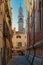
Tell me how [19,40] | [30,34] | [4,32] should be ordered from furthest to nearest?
[19,40]
[30,34]
[4,32]

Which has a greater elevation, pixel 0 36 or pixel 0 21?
pixel 0 21

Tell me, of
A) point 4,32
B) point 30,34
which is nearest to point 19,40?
point 30,34

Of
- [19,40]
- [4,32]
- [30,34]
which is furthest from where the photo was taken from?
[19,40]

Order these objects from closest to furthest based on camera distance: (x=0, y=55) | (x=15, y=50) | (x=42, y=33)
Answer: (x=42, y=33), (x=0, y=55), (x=15, y=50)

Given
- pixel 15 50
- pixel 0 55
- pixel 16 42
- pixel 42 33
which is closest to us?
pixel 42 33

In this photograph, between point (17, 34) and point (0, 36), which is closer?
point (0, 36)

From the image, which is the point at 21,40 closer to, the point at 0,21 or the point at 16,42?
the point at 16,42

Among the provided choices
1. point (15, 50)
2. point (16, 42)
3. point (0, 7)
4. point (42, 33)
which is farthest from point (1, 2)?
point (16, 42)

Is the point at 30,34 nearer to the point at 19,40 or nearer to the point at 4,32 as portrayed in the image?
the point at 4,32

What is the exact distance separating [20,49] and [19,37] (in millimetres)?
8072

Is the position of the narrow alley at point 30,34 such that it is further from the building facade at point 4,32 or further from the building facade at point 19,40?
the building facade at point 19,40

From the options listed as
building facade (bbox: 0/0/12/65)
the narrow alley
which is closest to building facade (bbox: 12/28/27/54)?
the narrow alley

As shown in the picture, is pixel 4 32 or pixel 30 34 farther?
pixel 30 34

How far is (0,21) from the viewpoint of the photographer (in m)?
18.7
